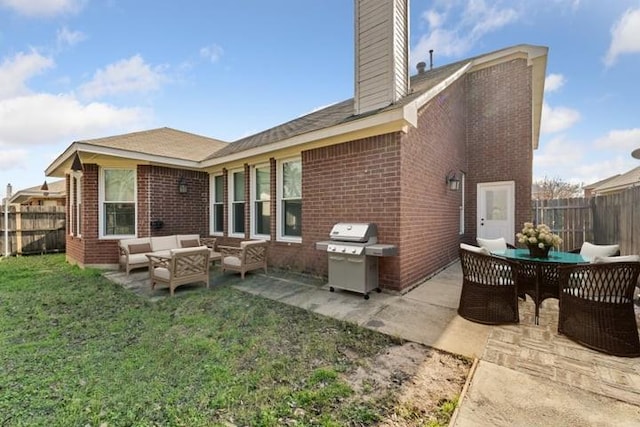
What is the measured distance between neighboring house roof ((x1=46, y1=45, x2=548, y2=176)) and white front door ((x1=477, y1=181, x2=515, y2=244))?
3.29 m

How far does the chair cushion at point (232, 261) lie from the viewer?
605 centimetres

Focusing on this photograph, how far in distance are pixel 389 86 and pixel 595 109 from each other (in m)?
10.3

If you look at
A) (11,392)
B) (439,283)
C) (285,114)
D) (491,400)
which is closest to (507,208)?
(439,283)

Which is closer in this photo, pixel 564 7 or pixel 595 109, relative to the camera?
pixel 564 7

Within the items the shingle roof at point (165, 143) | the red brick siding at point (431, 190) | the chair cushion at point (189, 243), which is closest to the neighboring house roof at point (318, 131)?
the shingle roof at point (165, 143)

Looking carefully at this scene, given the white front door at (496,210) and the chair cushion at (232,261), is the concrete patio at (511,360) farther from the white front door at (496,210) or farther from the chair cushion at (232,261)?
the white front door at (496,210)

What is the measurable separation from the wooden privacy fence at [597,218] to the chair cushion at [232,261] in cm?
766

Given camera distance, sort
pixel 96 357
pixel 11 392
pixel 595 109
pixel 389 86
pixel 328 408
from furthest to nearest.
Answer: pixel 595 109, pixel 389 86, pixel 96 357, pixel 11 392, pixel 328 408

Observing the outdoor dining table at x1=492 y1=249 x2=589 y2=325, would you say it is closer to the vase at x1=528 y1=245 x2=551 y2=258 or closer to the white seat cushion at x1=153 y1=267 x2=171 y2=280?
the vase at x1=528 y1=245 x2=551 y2=258

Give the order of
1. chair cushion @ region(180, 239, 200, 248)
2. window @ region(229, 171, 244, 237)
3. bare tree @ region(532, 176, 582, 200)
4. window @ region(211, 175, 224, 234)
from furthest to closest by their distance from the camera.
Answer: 1. bare tree @ region(532, 176, 582, 200)
2. window @ region(211, 175, 224, 234)
3. window @ region(229, 171, 244, 237)
4. chair cushion @ region(180, 239, 200, 248)

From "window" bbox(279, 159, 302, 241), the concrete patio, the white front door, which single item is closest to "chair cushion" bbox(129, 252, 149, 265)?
the concrete patio

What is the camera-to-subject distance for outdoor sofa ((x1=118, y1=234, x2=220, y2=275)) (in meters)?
6.60

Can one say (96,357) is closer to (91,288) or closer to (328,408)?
(328,408)

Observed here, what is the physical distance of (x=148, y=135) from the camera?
9.23 meters
